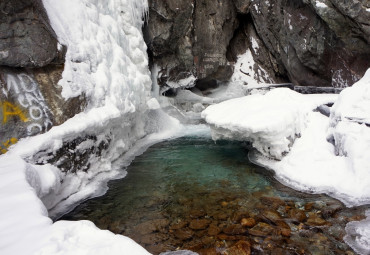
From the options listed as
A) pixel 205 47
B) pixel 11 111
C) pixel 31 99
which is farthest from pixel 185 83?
pixel 11 111

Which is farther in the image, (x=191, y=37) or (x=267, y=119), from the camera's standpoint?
(x=191, y=37)

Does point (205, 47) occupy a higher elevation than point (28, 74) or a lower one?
higher

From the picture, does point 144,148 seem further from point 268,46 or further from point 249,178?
point 268,46

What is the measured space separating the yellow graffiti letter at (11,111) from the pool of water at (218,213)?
184 cm

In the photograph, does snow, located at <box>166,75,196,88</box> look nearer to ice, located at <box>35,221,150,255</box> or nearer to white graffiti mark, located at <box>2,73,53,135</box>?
white graffiti mark, located at <box>2,73,53,135</box>

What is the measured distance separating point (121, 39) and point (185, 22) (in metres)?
4.97

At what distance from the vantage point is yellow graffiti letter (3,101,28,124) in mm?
4344

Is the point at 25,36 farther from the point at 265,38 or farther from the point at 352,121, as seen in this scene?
the point at 265,38

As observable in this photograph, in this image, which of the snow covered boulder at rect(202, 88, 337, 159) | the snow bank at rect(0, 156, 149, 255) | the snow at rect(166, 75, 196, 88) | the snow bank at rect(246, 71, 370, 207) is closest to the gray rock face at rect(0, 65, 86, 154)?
the snow bank at rect(0, 156, 149, 255)

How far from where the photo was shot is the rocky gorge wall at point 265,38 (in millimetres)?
8656

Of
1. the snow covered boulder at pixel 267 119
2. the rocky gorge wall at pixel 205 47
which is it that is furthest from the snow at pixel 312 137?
the rocky gorge wall at pixel 205 47

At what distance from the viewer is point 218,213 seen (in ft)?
13.8

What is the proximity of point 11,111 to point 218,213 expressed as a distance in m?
3.80

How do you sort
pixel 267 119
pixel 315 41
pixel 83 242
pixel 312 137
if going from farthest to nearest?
pixel 315 41 < pixel 312 137 < pixel 267 119 < pixel 83 242
